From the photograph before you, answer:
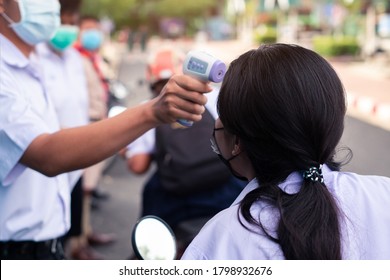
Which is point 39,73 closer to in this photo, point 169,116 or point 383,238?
point 169,116

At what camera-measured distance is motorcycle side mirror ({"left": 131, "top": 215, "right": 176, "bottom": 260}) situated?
4.63 ft

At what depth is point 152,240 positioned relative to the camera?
4.72 ft

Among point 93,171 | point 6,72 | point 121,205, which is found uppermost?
point 6,72

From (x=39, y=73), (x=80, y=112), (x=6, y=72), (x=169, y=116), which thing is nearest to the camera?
A: (x=169, y=116)

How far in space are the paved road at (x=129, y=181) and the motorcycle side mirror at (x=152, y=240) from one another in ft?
7.50

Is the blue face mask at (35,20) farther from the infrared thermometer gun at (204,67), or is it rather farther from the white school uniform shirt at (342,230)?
the white school uniform shirt at (342,230)

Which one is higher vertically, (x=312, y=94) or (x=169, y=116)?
(x=312, y=94)

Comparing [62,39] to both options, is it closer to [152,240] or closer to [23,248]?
[23,248]

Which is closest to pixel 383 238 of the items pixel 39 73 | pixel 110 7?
pixel 39 73

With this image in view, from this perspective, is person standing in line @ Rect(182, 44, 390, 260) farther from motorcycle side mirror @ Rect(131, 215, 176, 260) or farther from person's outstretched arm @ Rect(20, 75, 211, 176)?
person's outstretched arm @ Rect(20, 75, 211, 176)

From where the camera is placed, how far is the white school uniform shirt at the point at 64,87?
10.5 ft

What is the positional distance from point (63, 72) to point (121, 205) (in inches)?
83.9

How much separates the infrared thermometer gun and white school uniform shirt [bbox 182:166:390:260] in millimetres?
291
